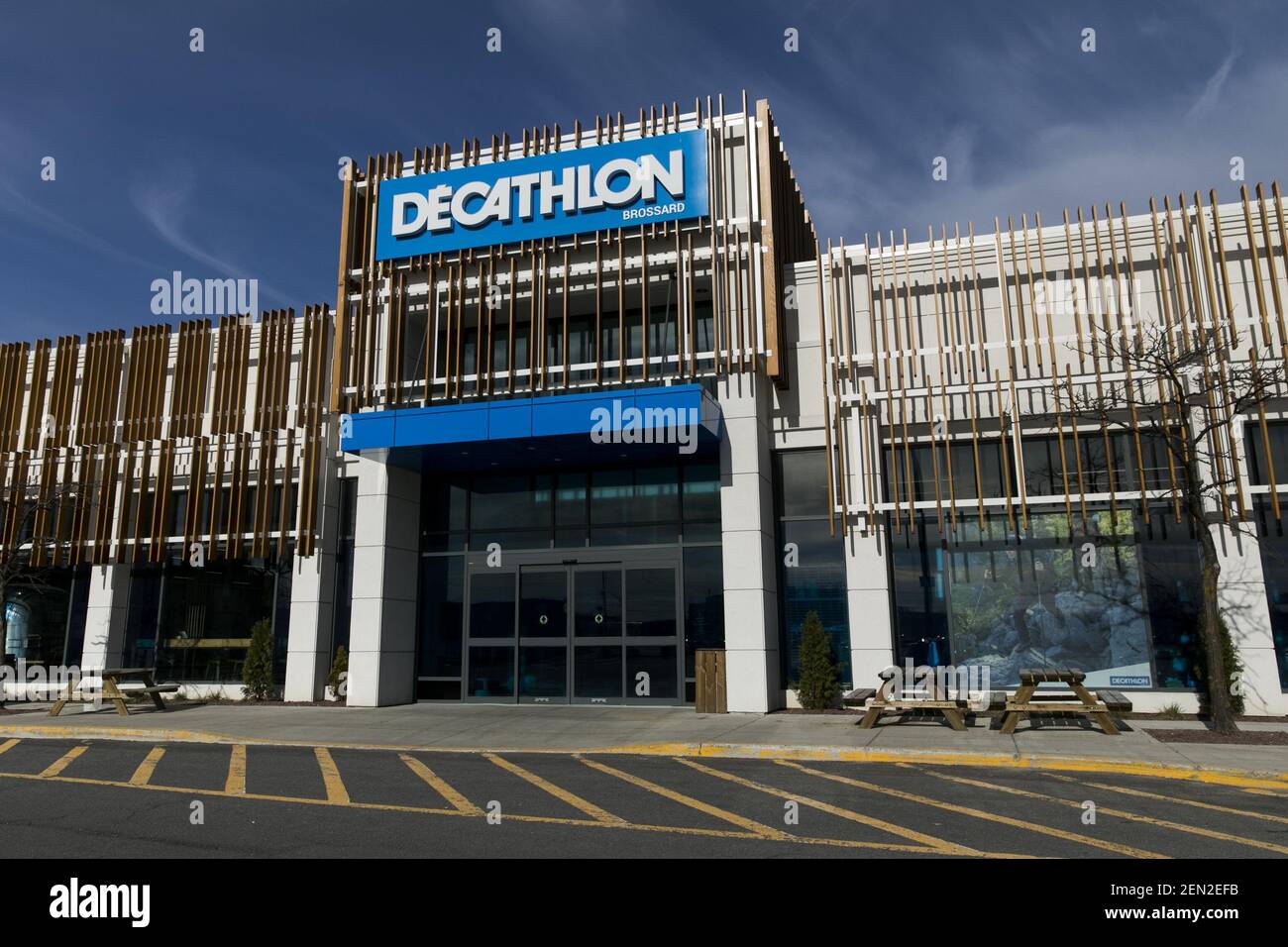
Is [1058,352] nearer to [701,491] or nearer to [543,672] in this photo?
[701,491]

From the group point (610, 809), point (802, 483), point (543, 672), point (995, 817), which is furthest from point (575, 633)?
point (995, 817)

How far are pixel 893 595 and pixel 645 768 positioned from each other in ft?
24.7

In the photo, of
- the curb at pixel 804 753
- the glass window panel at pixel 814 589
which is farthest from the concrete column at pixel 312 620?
the glass window panel at pixel 814 589

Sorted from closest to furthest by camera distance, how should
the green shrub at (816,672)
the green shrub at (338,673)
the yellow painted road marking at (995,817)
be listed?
the yellow painted road marking at (995,817)
the green shrub at (816,672)
the green shrub at (338,673)

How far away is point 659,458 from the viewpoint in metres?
18.1

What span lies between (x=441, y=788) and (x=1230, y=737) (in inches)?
408

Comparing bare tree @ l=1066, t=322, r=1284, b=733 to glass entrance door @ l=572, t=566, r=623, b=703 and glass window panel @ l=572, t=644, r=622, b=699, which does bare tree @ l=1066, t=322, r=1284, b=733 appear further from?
glass window panel @ l=572, t=644, r=622, b=699

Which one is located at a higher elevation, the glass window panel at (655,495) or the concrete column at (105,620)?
the glass window panel at (655,495)

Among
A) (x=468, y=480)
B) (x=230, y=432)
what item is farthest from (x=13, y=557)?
(x=468, y=480)

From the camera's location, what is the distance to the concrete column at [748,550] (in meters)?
15.8

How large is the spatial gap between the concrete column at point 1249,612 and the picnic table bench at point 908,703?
484 centimetres

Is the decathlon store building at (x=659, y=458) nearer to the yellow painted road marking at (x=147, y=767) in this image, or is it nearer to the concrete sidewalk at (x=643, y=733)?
the concrete sidewalk at (x=643, y=733)

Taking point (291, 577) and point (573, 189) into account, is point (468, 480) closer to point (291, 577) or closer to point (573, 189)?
point (291, 577)

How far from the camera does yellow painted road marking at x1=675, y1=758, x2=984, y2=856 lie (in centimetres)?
671
